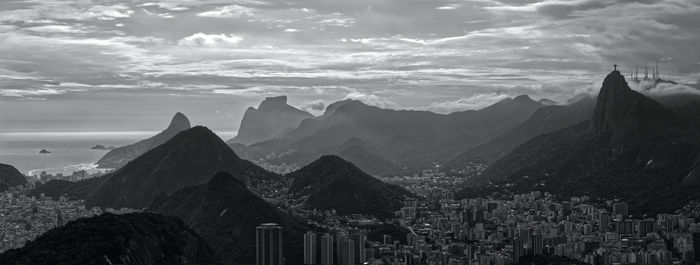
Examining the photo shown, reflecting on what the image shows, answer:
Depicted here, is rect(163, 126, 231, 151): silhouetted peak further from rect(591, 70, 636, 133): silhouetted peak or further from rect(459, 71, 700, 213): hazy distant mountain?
rect(591, 70, 636, 133): silhouetted peak

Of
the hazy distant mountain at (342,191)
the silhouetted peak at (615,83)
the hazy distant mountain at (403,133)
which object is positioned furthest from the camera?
the hazy distant mountain at (403,133)

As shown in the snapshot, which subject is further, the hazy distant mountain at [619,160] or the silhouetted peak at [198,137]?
the silhouetted peak at [198,137]

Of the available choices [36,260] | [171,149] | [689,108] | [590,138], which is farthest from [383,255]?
[689,108]

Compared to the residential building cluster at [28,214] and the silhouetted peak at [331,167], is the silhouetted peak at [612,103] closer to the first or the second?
the silhouetted peak at [331,167]

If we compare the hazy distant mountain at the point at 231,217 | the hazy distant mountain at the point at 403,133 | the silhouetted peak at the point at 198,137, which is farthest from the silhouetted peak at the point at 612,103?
the hazy distant mountain at the point at 231,217

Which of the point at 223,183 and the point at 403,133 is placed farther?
the point at 403,133

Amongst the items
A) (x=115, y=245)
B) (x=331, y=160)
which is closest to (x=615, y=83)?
(x=331, y=160)

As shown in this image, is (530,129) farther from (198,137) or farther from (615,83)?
(198,137)
